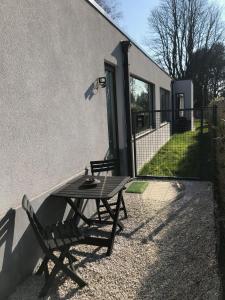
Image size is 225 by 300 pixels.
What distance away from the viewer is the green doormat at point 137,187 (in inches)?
247

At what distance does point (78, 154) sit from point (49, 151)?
911 mm

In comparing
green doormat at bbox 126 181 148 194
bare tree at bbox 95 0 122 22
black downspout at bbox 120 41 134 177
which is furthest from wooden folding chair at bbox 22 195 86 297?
bare tree at bbox 95 0 122 22

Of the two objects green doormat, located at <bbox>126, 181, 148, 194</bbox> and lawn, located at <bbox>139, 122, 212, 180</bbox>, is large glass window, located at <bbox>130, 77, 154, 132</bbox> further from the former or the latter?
green doormat, located at <bbox>126, 181, 148, 194</bbox>

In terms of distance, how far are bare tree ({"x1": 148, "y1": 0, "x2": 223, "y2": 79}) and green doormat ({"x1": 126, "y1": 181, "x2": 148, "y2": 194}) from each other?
1285 inches

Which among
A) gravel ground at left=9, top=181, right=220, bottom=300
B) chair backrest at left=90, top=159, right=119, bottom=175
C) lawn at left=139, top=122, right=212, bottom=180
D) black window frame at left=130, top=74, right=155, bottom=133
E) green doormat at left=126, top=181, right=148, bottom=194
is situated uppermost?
black window frame at left=130, top=74, right=155, bottom=133

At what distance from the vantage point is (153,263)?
137 inches

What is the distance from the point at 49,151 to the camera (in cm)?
382

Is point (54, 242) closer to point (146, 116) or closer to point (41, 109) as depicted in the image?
point (41, 109)

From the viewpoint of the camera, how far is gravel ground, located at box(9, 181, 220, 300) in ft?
9.80

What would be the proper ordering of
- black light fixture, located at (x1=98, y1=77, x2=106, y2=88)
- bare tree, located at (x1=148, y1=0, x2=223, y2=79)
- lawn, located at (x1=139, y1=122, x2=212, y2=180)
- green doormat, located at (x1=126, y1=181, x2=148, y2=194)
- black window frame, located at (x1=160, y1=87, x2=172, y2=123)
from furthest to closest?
bare tree, located at (x1=148, y1=0, x2=223, y2=79)
black window frame, located at (x1=160, y1=87, x2=172, y2=123)
lawn, located at (x1=139, y1=122, x2=212, y2=180)
green doormat, located at (x1=126, y1=181, x2=148, y2=194)
black light fixture, located at (x1=98, y1=77, x2=106, y2=88)

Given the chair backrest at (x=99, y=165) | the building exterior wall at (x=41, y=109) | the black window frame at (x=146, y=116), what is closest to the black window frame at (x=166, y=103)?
the black window frame at (x=146, y=116)

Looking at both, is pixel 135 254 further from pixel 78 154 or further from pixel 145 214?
pixel 78 154

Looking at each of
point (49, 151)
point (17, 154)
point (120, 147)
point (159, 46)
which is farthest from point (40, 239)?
point (159, 46)

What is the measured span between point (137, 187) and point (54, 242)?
12.1 ft
